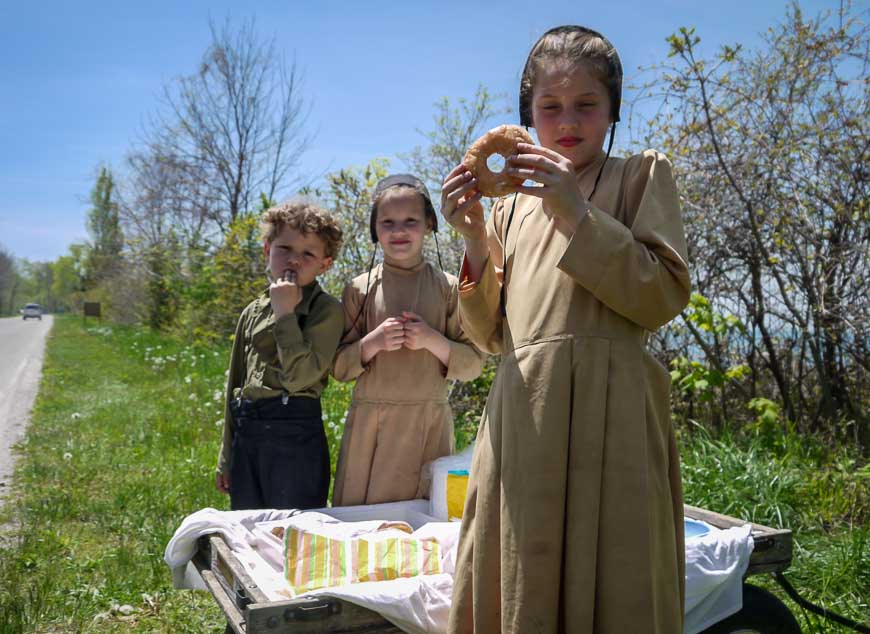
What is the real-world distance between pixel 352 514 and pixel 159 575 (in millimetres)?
1452

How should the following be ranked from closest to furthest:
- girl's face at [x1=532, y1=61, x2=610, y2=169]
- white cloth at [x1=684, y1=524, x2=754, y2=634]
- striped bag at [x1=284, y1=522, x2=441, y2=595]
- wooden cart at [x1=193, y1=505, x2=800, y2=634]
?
girl's face at [x1=532, y1=61, x2=610, y2=169]
wooden cart at [x1=193, y1=505, x2=800, y2=634]
white cloth at [x1=684, y1=524, x2=754, y2=634]
striped bag at [x1=284, y1=522, x2=441, y2=595]

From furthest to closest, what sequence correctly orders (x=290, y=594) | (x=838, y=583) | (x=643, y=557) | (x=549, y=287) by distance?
(x=838, y=583) → (x=290, y=594) → (x=549, y=287) → (x=643, y=557)

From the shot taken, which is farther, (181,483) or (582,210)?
(181,483)

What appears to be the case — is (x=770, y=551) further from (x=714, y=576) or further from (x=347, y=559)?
(x=347, y=559)

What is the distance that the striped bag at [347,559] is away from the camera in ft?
7.45

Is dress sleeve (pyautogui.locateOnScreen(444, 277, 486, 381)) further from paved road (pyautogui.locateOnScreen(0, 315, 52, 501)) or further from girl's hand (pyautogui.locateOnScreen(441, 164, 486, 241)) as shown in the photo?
paved road (pyautogui.locateOnScreen(0, 315, 52, 501))

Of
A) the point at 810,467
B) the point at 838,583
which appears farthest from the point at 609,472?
the point at 810,467

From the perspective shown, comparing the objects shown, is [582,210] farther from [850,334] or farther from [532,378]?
[850,334]

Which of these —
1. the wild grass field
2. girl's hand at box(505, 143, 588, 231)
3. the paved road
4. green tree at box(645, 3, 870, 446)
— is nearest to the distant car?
the paved road

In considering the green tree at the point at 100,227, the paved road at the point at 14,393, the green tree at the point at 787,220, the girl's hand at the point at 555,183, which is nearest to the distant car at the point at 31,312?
the green tree at the point at 100,227

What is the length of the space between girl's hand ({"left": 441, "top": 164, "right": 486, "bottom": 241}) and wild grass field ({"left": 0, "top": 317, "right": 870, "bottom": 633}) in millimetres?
2187

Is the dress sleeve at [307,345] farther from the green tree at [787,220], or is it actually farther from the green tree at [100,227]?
the green tree at [100,227]

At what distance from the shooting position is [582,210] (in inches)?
59.9

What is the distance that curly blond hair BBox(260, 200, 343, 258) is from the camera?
3.01 metres
